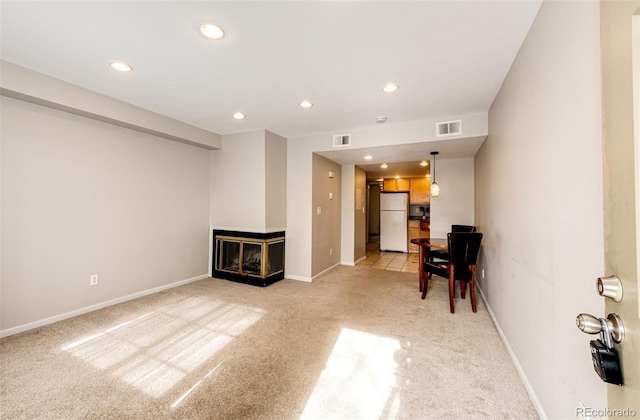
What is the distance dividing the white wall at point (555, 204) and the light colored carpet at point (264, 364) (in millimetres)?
409

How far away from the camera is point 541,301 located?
155 cm

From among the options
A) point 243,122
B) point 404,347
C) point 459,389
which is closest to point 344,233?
point 243,122

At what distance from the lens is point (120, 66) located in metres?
2.32

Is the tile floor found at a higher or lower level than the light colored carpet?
higher

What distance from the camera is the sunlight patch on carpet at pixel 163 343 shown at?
1947 mm

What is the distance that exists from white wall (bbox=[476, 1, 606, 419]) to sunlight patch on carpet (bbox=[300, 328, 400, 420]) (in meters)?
0.90

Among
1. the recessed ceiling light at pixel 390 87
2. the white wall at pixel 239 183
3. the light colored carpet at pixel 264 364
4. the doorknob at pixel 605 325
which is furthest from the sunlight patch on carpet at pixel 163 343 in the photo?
the recessed ceiling light at pixel 390 87

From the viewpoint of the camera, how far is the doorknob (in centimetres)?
70

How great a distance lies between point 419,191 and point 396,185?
0.67 metres

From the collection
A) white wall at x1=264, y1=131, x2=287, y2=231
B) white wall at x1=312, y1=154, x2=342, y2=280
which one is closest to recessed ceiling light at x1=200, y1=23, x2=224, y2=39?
white wall at x1=264, y1=131, x2=287, y2=231

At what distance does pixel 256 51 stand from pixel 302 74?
0.49 metres

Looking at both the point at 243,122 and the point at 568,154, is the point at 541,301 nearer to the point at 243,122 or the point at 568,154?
the point at 568,154

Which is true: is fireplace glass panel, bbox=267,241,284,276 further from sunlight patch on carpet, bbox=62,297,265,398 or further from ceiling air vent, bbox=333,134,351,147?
ceiling air vent, bbox=333,134,351,147

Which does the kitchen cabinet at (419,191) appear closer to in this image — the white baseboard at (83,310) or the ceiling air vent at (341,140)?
the ceiling air vent at (341,140)
